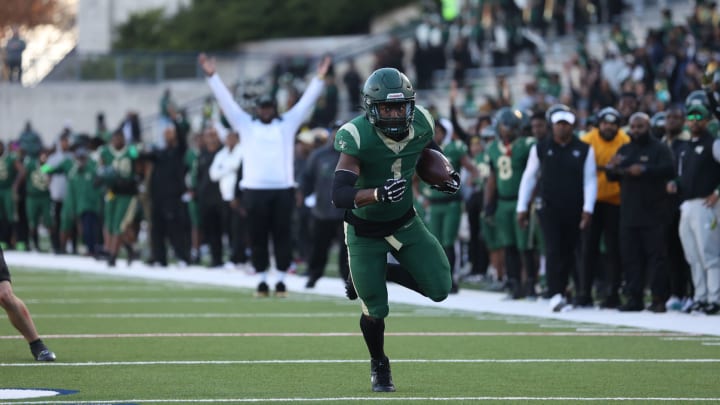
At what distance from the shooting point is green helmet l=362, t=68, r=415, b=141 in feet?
30.8

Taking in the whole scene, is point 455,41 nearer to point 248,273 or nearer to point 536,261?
point 248,273

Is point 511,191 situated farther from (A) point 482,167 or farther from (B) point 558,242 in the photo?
(A) point 482,167

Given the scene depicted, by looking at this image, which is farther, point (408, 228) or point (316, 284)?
point (316, 284)

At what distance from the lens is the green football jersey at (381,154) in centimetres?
955

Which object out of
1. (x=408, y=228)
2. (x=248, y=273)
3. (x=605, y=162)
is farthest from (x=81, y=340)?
(x=248, y=273)

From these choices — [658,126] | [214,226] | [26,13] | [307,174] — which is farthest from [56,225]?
[26,13]

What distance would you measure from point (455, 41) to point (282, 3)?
50.5ft

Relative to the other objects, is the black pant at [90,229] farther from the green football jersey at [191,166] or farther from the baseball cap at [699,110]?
the baseball cap at [699,110]

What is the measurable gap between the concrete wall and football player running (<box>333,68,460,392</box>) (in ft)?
104

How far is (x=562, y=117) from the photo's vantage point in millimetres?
15453

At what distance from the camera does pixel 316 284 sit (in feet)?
63.6

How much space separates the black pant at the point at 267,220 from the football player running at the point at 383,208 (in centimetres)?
705

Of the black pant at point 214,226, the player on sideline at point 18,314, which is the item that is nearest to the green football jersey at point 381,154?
the player on sideline at point 18,314

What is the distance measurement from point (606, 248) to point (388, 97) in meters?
7.15
